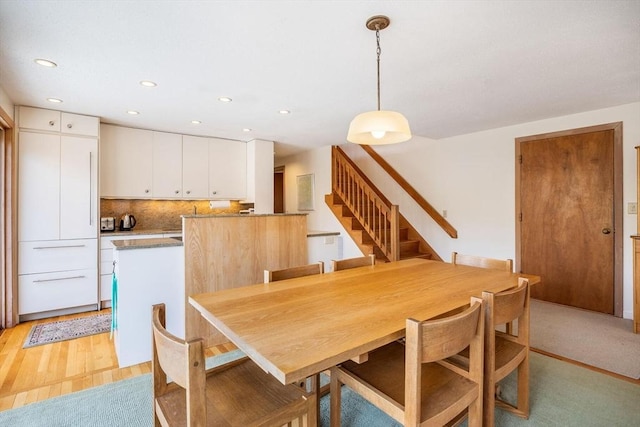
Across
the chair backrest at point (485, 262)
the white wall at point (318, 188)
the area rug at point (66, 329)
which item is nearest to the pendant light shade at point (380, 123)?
the chair backrest at point (485, 262)

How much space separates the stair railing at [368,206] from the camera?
409 cm

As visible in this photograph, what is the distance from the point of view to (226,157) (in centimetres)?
484

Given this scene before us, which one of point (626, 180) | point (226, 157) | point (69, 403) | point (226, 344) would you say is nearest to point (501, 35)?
point (626, 180)

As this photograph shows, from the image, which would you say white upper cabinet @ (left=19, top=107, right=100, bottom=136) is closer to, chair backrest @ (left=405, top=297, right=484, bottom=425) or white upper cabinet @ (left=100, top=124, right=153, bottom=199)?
white upper cabinet @ (left=100, top=124, right=153, bottom=199)

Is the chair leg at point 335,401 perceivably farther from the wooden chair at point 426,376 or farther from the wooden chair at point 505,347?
the wooden chair at point 505,347

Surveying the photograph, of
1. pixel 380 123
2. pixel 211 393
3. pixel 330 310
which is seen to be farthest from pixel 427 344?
pixel 380 123

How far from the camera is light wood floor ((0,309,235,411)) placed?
2.02 metres

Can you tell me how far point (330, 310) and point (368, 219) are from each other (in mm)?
3214

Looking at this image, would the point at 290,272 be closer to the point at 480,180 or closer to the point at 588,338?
the point at 588,338

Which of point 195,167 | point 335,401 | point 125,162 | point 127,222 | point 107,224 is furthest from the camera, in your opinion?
point 195,167

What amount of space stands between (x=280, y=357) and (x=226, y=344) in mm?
1999

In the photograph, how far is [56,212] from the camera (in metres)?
3.37

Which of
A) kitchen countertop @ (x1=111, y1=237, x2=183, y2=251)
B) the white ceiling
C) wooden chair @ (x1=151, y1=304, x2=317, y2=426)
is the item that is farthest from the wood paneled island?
wooden chair @ (x1=151, y1=304, x2=317, y2=426)

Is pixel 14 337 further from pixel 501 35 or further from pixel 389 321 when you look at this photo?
pixel 501 35
